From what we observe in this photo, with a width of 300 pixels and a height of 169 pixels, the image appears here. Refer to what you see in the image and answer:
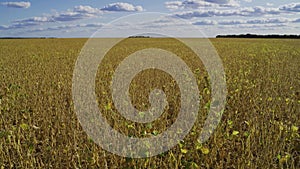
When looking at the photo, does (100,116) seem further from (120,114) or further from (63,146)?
(63,146)

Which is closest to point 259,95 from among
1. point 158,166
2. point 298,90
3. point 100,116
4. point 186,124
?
point 298,90

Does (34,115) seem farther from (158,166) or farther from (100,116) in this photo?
(158,166)

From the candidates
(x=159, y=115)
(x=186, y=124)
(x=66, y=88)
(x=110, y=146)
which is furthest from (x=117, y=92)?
(x=110, y=146)

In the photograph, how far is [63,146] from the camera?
354 cm

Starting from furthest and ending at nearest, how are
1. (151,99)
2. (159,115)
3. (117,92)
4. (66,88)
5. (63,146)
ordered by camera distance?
(66,88) < (117,92) < (151,99) < (159,115) < (63,146)

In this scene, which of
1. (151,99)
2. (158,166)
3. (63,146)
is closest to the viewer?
(158,166)

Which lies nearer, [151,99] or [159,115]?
[159,115]

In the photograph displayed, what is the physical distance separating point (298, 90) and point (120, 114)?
350cm

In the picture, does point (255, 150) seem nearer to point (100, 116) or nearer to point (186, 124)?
point (186, 124)

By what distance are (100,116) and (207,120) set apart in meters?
1.46

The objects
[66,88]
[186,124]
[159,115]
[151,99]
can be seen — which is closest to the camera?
[186,124]

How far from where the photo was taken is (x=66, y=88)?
21.1ft

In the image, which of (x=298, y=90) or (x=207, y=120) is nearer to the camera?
(x=207, y=120)

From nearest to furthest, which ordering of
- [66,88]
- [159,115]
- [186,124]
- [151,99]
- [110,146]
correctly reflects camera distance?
[110,146] → [186,124] → [159,115] → [151,99] → [66,88]
